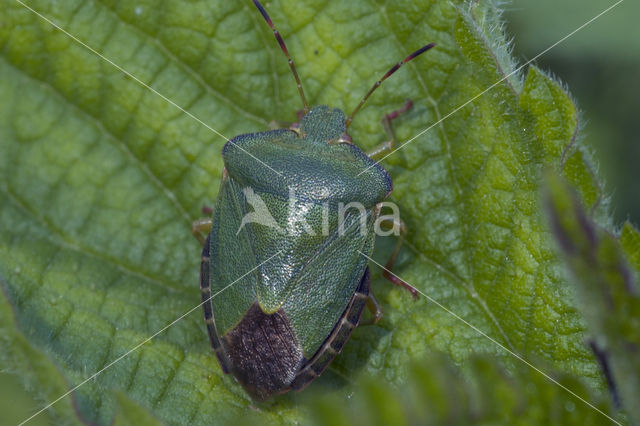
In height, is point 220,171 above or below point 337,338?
above

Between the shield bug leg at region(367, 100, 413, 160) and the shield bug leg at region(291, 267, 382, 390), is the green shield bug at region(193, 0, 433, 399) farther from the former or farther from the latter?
the shield bug leg at region(367, 100, 413, 160)

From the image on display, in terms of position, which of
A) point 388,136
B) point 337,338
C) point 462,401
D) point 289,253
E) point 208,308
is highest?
point 388,136

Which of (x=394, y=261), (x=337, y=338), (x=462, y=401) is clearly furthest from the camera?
(x=394, y=261)

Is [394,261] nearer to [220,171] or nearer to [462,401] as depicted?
[220,171]

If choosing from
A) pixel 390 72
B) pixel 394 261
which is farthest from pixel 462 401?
pixel 390 72

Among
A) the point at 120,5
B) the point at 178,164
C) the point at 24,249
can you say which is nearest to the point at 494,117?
the point at 178,164

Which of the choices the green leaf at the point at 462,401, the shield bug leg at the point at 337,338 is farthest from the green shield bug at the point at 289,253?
the green leaf at the point at 462,401

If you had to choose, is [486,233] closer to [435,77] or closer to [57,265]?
[435,77]
